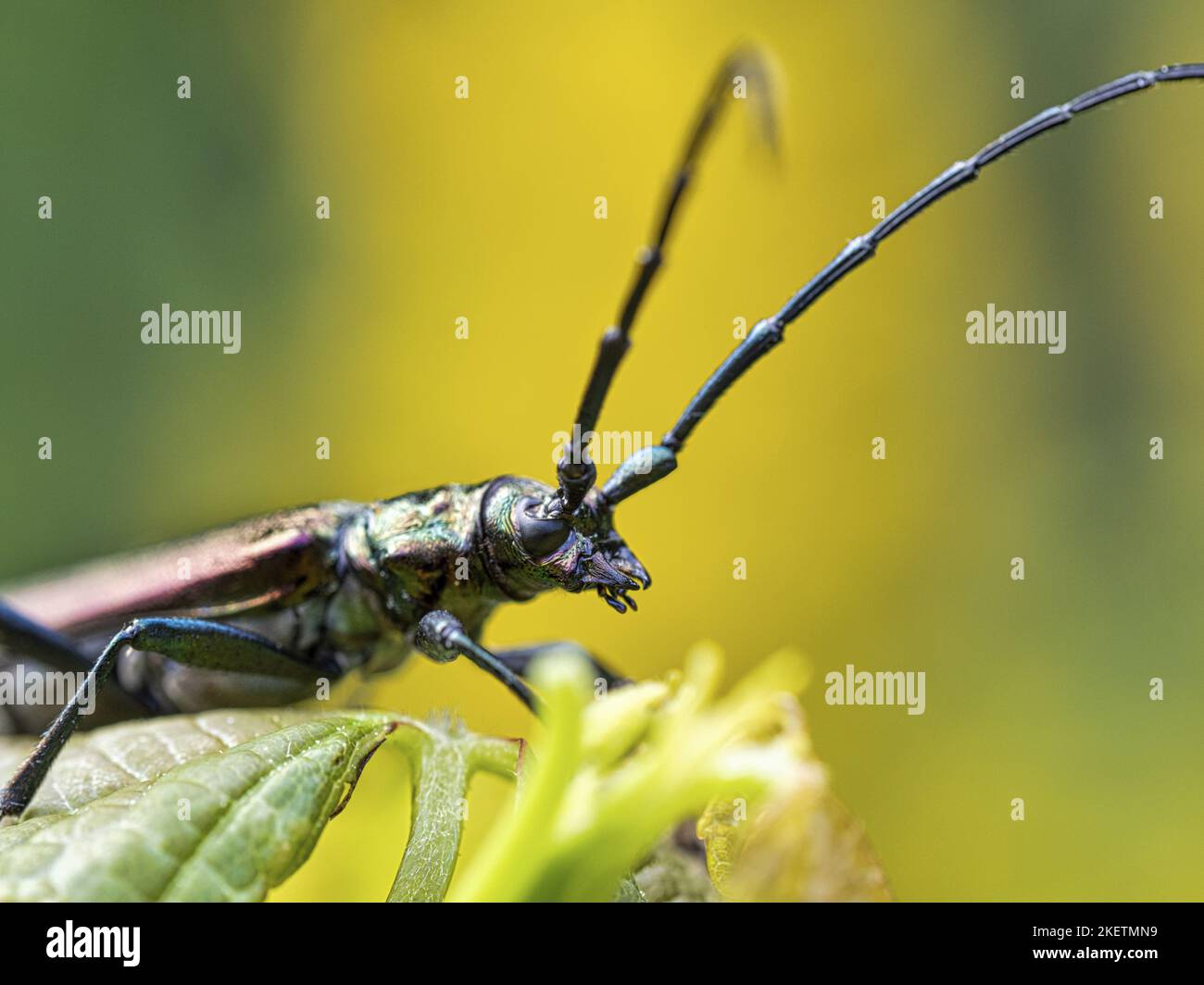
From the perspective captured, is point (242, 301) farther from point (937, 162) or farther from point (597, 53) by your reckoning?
point (937, 162)

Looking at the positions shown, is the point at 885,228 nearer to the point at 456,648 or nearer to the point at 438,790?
the point at 456,648

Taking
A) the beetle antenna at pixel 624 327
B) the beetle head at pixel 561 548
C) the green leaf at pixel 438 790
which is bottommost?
the green leaf at pixel 438 790

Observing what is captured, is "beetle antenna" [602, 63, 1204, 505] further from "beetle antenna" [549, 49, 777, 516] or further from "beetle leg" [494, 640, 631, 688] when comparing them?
"beetle leg" [494, 640, 631, 688]

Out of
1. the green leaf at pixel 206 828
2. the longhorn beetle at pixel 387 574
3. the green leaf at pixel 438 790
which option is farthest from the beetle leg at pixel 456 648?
the green leaf at pixel 206 828

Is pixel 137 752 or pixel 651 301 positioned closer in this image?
pixel 137 752

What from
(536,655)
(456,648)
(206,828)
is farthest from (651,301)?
(206,828)

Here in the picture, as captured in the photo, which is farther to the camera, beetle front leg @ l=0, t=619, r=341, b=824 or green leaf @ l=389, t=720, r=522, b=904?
beetle front leg @ l=0, t=619, r=341, b=824

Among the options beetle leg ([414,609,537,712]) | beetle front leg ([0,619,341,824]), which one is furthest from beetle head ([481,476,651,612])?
beetle front leg ([0,619,341,824])

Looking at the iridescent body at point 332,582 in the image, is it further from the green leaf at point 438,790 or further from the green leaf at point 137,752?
the green leaf at point 438,790
